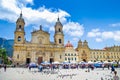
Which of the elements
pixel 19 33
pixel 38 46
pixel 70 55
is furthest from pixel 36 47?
pixel 70 55

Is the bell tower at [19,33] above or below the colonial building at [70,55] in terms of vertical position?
above

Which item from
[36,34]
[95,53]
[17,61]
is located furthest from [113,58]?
[17,61]

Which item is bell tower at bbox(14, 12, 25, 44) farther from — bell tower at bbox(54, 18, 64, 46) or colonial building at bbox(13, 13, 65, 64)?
bell tower at bbox(54, 18, 64, 46)

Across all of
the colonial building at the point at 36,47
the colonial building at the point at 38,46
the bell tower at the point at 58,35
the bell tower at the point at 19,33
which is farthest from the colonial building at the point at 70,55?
the bell tower at the point at 19,33

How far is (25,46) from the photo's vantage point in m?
70.4

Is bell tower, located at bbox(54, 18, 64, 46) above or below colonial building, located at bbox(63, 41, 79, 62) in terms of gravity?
above

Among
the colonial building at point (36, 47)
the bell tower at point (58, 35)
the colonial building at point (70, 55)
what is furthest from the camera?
the colonial building at point (70, 55)

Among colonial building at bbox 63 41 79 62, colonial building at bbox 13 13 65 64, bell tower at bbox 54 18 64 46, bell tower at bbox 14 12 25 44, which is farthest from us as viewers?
colonial building at bbox 63 41 79 62

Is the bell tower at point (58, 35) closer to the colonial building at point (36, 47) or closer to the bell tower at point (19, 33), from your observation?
the colonial building at point (36, 47)

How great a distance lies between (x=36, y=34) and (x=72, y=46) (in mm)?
22822

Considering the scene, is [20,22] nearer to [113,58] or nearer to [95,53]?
[95,53]

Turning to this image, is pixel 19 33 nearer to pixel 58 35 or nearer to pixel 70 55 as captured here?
pixel 58 35

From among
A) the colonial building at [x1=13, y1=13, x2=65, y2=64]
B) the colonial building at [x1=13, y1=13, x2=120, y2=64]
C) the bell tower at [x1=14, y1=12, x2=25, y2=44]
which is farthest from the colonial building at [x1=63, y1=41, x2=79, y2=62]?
the bell tower at [x1=14, y1=12, x2=25, y2=44]

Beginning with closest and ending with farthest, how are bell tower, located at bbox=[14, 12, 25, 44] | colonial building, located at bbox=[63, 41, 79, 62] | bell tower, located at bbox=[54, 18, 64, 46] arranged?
bell tower, located at bbox=[14, 12, 25, 44], bell tower, located at bbox=[54, 18, 64, 46], colonial building, located at bbox=[63, 41, 79, 62]
